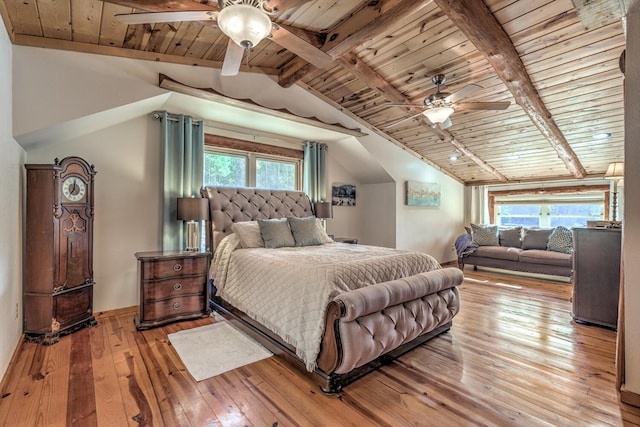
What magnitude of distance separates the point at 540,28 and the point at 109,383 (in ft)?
15.0

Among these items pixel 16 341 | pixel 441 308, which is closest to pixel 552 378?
pixel 441 308

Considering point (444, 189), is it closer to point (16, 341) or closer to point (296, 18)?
point (296, 18)

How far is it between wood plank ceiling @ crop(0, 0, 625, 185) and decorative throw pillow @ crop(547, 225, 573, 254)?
136 centimetres

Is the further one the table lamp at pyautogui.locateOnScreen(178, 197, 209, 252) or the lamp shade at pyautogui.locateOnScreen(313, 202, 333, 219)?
the lamp shade at pyautogui.locateOnScreen(313, 202, 333, 219)

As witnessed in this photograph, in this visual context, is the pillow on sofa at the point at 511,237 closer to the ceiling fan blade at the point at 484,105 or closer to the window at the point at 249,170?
the ceiling fan blade at the point at 484,105

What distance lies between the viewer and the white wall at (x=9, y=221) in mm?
2141

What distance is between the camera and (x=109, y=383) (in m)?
2.12

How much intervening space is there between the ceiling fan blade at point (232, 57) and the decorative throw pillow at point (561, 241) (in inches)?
244

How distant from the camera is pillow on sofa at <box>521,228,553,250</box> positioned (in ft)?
19.4

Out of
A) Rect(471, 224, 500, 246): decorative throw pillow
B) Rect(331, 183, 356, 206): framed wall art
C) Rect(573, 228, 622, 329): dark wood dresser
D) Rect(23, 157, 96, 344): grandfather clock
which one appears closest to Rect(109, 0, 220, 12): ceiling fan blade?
Rect(23, 157, 96, 344): grandfather clock

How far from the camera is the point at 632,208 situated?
1966 millimetres

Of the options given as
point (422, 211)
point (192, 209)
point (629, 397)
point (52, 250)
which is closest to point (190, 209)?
point (192, 209)

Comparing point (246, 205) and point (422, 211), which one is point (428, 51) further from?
point (422, 211)

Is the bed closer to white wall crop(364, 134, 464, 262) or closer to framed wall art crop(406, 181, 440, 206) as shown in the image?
white wall crop(364, 134, 464, 262)
